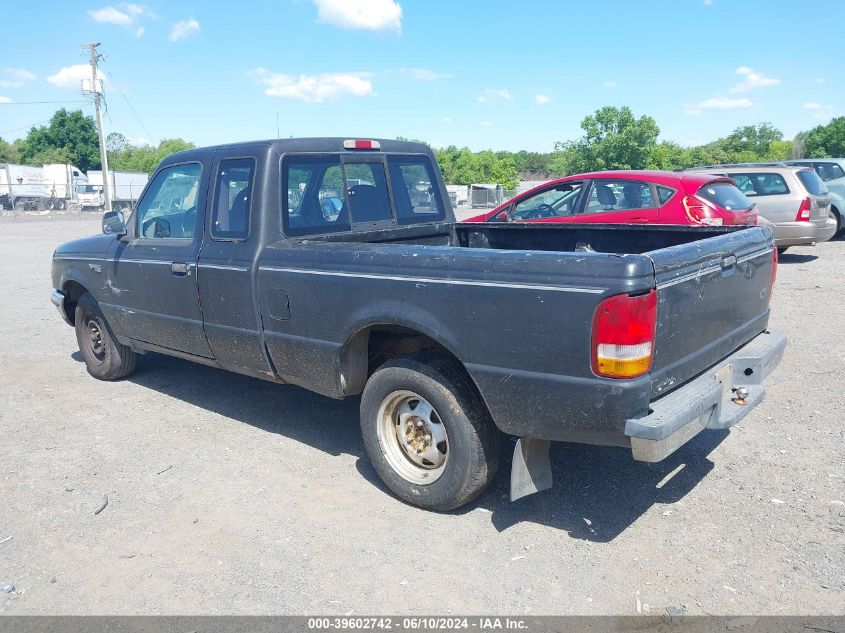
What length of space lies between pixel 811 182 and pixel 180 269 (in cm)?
1180

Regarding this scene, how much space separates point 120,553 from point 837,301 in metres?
9.01

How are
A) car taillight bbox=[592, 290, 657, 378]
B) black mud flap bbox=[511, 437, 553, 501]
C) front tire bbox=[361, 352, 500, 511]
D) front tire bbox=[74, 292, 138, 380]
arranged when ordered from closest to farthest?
car taillight bbox=[592, 290, 657, 378], black mud flap bbox=[511, 437, 553, 501], front tire bbox=[361, 352, 500, 511], front tire bbox=[74, 292, 138, 380]

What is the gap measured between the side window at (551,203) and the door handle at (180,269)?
554 cm

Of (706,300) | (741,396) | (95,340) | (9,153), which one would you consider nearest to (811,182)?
(741,396)

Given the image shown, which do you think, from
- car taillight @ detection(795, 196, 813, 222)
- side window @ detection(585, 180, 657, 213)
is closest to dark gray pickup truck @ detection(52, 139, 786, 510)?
side window @ detection(585, 180, 657, 213)

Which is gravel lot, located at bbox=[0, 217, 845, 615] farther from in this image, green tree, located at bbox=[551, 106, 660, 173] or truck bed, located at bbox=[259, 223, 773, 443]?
green tree, located at bbox=[551, 106, 660, 173]

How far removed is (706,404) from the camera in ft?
11.0

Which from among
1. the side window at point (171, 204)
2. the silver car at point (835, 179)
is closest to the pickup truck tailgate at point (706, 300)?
the side window at point (171, 204)

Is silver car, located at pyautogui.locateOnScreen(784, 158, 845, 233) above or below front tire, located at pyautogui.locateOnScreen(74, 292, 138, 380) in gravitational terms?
above

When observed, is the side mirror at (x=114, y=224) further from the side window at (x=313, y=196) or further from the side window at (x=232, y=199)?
the side window at (x=313, y=196)

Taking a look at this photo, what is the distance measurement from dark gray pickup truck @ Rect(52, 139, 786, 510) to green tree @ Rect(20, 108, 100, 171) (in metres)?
80.8

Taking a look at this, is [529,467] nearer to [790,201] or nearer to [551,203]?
[551,203]

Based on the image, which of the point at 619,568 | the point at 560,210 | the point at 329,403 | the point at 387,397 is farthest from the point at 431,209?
the point at 560,210

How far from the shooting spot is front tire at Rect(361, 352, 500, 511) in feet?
11.8
